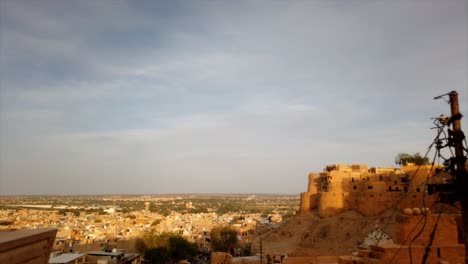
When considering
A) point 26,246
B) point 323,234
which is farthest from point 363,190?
point 26,246

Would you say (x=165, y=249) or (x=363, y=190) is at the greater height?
(x=363, y=190)

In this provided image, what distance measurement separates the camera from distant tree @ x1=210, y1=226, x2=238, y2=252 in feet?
170

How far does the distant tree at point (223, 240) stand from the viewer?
51.7 meters

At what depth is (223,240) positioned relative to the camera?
52.5 m

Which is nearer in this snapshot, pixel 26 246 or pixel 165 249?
pixel 26 246

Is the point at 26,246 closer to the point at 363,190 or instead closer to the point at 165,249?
the point at 165,249

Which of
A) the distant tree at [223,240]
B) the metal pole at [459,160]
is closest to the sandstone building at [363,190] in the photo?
the distant tree at [223,240]

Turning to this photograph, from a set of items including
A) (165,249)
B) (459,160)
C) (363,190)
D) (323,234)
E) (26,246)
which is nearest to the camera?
(26,246)

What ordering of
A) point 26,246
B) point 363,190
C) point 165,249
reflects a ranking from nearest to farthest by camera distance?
point 26,246, point 165,249, point 363,190

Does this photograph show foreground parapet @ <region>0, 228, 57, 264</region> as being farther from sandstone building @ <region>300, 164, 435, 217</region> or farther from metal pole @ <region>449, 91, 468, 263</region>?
sandstone building @ <region>300, 164, 435, 217</region>

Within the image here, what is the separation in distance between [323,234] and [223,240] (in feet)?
53.6

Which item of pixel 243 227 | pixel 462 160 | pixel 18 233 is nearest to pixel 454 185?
pixel 462 160

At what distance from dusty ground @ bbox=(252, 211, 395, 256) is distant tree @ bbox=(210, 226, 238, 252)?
5398 mm

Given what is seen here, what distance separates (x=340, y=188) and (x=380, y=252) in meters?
35.8
